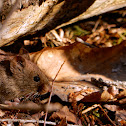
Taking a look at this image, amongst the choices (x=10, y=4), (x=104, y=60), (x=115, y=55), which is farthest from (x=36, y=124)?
(x=115, y=55)

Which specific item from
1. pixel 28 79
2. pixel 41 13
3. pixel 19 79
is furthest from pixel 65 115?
pixel 41 13

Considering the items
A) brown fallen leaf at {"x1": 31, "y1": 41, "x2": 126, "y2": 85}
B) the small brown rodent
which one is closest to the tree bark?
the small brown rodent

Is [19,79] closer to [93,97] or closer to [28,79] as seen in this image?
[28,79]

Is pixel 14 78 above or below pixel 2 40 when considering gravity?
below

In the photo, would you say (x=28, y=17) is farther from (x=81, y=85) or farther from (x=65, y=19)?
(x=81, y=85)

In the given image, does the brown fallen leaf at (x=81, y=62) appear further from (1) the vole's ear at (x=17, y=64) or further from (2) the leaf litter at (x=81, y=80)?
(1) the vole's ear at (x=17, y=64)

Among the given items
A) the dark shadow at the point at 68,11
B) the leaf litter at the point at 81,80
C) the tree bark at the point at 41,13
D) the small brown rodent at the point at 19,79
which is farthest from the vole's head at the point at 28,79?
the dark shadow at the point at 68,11
